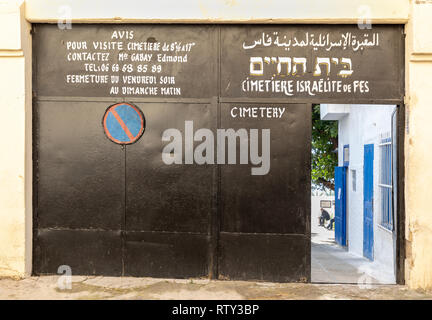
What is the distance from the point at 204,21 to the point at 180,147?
1735 millimetres

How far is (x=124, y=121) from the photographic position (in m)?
5.26

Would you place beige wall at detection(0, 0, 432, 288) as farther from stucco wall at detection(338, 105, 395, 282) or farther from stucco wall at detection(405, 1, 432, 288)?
stucco wall at detection(338, 105, 395, 282)

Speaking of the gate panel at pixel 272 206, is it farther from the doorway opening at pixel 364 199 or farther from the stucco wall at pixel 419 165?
the stucco wall at pixel 419 165

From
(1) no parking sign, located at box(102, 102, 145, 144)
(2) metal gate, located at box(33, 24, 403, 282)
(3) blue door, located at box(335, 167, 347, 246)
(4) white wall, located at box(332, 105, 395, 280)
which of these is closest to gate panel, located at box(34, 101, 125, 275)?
(2) metal gate, located at box(33, 24, 403, 282)

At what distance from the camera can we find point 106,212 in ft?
17.3

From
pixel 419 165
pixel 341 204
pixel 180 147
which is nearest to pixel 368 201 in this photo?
pixel 341 204

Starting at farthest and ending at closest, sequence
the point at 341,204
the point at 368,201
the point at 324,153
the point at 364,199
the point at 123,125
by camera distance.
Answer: the point at 324,153 → the point at 341,204 → the point at 364,199 → the point at 368,201 → the point at 123,125

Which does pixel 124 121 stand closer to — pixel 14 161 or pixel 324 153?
pixel 14 161

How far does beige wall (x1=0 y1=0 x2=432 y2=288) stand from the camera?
4891 mm

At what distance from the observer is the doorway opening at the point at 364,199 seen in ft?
18.7

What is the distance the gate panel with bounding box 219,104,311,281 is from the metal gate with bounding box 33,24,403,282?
1 cm

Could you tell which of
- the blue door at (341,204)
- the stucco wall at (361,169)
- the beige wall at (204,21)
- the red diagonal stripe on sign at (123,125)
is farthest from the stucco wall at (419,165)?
the blue door at (341,204)

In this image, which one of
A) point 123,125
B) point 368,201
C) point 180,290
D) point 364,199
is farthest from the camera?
point 364,199
